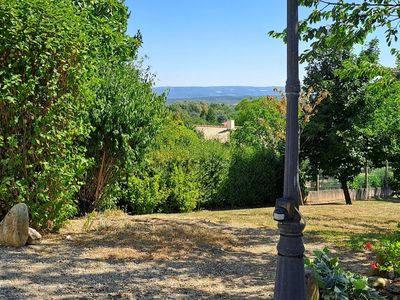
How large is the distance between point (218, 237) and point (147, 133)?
3200 millimetres

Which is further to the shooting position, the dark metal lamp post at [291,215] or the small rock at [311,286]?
the small rock at [311,286]

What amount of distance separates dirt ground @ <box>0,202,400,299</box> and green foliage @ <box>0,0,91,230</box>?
0.74m

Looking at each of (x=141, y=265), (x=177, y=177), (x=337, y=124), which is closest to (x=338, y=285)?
(x=141, y=265)

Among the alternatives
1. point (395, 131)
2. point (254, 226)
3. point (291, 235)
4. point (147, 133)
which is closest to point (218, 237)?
point (254, 226)

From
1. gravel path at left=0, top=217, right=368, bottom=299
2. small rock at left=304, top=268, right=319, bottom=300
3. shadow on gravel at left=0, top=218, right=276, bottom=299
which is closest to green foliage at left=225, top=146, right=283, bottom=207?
gravel path at left=0, top=217, right=368, bottom=299

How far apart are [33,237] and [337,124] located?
1286cm

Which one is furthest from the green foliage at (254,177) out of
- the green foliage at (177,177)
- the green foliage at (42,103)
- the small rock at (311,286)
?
the small rock at (311,286)

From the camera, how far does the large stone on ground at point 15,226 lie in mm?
5773

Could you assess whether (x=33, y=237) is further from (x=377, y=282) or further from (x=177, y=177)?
(x=177, y=177)

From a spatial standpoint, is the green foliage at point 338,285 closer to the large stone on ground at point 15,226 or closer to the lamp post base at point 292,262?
the lamp post base at point 292,262

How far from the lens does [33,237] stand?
20.2ft

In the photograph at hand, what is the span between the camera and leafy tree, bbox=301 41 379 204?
16234 millimetres

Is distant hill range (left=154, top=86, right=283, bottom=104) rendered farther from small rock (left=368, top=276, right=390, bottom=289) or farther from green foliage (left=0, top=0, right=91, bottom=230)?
small rock (left=368, top=276, right=390, bottom=289)

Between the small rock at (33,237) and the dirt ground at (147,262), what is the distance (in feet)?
0.37
